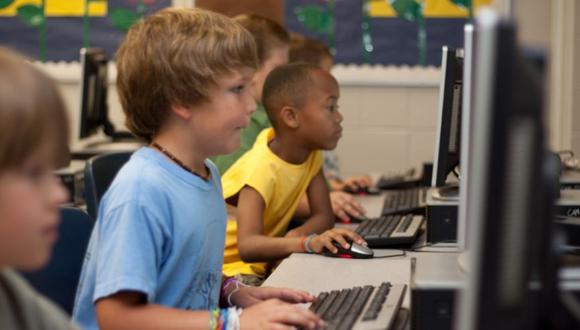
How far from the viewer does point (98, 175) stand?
3.20 meters

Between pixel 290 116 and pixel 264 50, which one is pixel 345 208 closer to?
pixel 290 116

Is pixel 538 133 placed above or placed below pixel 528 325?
above

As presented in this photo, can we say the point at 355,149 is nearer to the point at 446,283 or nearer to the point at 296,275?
the point at 296,275

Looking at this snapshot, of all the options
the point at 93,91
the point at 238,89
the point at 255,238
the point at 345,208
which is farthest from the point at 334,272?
the point at 93,91

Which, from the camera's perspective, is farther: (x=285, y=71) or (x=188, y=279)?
(x=285, y=71)

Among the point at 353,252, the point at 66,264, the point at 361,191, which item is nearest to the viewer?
the point at 66,264

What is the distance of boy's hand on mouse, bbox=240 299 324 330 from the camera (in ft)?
5.27

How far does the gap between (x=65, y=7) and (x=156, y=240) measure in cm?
396

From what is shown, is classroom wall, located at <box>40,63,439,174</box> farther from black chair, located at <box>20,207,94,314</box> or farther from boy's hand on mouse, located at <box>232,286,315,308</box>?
boy's hand on mouse, located at <box>232,286,315,308</box>

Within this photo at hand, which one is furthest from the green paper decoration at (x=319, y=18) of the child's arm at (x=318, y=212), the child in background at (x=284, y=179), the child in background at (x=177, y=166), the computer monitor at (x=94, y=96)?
the child in background at (x=177, y=166)

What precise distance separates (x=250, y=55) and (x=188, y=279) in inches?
16.9

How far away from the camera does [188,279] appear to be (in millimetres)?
1809

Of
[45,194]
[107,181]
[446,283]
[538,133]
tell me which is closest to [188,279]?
[446,283]

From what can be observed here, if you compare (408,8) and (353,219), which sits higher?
(408,8)
